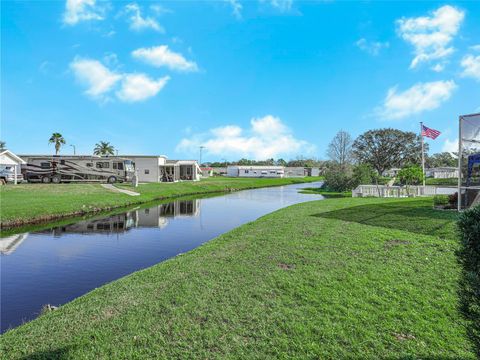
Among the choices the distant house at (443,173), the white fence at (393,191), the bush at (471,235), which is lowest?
the white fence at (393,191)

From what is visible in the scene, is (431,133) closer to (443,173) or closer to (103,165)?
(103,165)

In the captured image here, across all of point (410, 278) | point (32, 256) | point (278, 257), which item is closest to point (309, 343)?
point (410, 278)

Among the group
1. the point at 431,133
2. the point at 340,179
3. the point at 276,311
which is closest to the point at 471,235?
the point at 276,311

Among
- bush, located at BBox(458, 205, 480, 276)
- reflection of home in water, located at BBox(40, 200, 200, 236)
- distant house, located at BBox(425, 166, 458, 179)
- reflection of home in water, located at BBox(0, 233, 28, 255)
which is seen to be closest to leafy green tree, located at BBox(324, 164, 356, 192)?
reflection of home in water, located at BBox(40, 200, 200, 236)

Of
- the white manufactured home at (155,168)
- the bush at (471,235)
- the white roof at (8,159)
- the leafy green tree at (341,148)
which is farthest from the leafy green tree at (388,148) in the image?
the bush at (471,235)

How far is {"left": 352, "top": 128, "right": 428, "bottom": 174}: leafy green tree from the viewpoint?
63.6m

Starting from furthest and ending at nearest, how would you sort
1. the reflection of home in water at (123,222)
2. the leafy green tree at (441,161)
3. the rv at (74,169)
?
the leafy green tree at (441,161)
the rv at (74,169)
the reflection of home in water at (123,222)

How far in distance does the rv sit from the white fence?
25.2 metres

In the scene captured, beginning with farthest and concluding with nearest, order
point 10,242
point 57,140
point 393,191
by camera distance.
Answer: point 57,140
point 393,191
point 10,242

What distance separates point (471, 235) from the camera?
225 cm

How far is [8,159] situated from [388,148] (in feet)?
220

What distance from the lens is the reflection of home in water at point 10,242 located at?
9900mm

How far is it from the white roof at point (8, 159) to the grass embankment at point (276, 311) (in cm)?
2999

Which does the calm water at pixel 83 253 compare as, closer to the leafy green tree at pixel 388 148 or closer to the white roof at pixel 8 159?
the white roof at pixel 8 159
